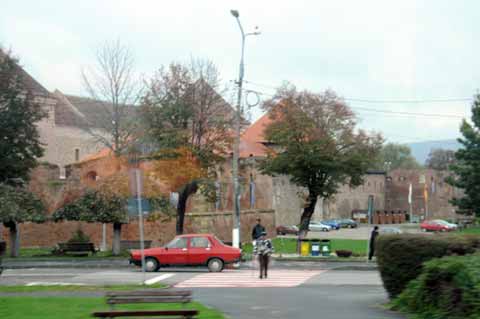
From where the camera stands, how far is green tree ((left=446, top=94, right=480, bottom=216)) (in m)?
58.4

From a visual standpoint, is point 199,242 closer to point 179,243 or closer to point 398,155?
point 179,243

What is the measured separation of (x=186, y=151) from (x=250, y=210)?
66.1ft

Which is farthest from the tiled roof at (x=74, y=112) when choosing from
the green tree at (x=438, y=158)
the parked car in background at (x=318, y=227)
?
the green tree at (x=438, y=158)

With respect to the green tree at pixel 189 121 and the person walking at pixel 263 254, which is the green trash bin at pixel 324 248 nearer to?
the green tree at pixel 189 121

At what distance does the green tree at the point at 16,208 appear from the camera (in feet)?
124

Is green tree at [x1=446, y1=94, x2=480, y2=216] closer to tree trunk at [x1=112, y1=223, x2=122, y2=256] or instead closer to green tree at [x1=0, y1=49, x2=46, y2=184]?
tree trunk at [x1=112, y1=223, x2=122, y2=256]

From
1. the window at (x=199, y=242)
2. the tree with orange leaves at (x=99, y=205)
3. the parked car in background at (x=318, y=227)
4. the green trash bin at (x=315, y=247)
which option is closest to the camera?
the window at (x=199, y=242)

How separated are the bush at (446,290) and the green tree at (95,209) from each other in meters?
25.6

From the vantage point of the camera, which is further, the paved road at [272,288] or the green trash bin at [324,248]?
the green trash bin at [324,248]

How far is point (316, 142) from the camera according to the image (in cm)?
4450

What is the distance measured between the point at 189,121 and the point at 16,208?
31.2 feet

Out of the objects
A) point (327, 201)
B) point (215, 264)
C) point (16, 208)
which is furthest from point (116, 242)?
point (327, 201)

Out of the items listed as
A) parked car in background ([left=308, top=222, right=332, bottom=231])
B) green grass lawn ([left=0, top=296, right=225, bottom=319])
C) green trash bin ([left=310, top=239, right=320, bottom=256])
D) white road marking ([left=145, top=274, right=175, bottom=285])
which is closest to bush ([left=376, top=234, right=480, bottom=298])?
green grass lawn ([left=0, top=296, right=225, bottom=319])

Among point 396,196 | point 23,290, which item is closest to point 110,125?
point 23,290
